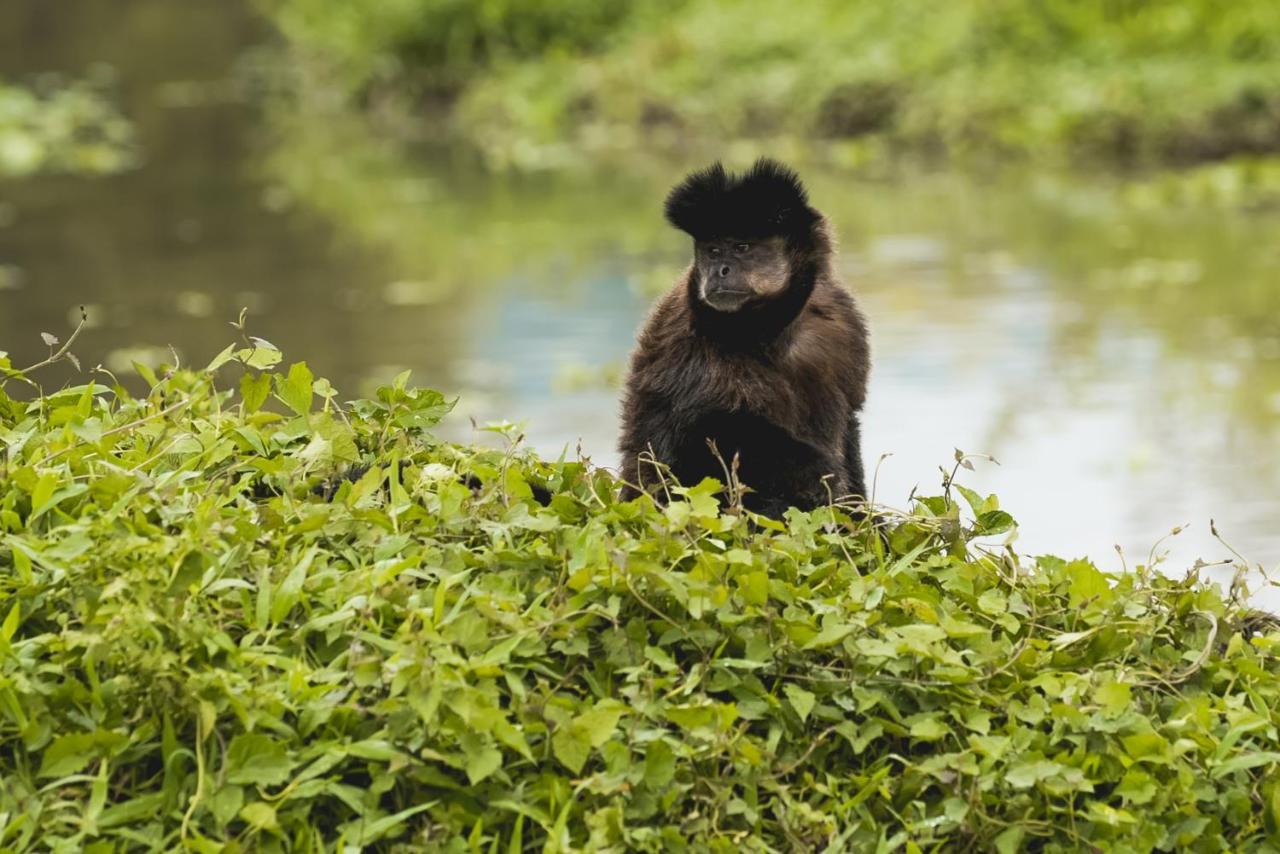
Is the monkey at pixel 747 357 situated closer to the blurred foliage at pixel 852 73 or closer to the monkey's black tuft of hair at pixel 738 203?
the monkey's black tuft of hair at pixel 738 203

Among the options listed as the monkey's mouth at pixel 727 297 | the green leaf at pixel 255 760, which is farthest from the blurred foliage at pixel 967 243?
the green leaf at pixel 255 760

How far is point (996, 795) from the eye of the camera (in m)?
3.18

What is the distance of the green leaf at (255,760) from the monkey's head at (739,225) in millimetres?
1909

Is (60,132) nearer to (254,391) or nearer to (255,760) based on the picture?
(254,391)

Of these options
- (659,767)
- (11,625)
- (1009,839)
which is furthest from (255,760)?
(1009,839)

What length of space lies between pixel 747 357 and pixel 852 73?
15.5 meters

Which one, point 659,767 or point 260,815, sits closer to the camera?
point 260,815

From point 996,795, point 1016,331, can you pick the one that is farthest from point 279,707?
point 1016,331

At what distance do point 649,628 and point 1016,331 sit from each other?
833 centimetres

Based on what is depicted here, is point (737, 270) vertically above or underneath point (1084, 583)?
above

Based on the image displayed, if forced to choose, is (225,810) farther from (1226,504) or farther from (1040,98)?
(1040,98)

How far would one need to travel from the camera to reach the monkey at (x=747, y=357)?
4.50 meters

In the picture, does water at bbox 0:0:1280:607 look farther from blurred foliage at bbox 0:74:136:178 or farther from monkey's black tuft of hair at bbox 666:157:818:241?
blurred foliage at bbox 0:74:136:178

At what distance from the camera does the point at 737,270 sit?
14.7ft
